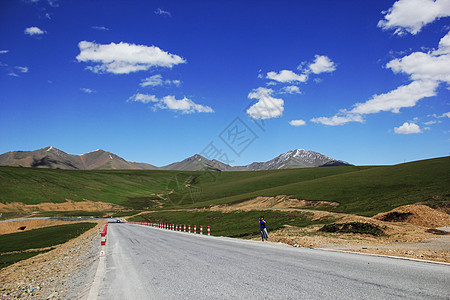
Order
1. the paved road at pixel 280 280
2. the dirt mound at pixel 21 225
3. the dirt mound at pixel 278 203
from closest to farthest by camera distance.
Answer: the paved road at pixel 280 280, the dirt mound at pixel 278 203, the dirt mound at pixel 21 225

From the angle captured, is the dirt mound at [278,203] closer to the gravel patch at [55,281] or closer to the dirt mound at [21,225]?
the gravel patch at [55,281]

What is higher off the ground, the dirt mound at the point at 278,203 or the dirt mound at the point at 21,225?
the dirt mound at the point at 278,203

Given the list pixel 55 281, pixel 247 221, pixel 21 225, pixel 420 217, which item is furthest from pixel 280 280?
pixel 21 225

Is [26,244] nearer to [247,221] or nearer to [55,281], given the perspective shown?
[247,221]

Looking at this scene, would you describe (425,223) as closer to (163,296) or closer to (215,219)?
(163,296)

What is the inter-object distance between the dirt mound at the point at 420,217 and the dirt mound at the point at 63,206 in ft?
454

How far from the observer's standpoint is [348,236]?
27.0 meters

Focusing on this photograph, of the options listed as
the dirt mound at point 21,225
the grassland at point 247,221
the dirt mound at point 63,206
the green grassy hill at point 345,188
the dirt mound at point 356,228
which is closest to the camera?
the dirt mound at point 356,228

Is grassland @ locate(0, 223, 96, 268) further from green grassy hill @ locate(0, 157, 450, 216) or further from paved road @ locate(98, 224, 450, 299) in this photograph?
green grassy hill @ locate(0, 157, 450, 216)

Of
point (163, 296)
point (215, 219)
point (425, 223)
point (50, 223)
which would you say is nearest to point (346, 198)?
point (215, 219)

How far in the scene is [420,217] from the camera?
106ft

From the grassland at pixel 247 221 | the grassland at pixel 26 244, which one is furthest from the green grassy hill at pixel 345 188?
the grassland at pixel 26 244

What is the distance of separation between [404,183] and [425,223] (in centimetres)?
3916

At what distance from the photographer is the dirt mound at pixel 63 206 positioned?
414 feet
